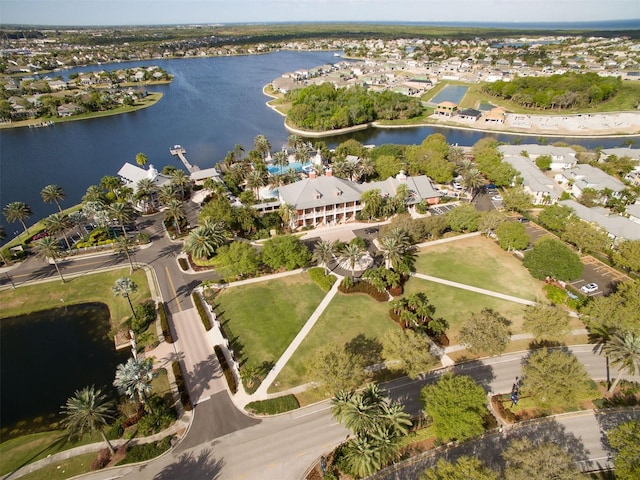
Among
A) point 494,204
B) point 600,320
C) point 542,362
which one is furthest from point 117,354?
point 494,204

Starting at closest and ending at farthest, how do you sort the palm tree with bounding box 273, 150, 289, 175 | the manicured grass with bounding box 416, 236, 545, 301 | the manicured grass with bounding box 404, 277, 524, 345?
the manicured grass with bounding box 404, 277, 524, 345 → the manicured grass with bounding box 416, 236, 545, 301 → the palm tree with bounding box 273, 150, 289, 175

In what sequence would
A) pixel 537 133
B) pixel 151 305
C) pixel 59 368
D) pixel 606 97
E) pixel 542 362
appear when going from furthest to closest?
1. pixel 606 97
2. pixel 537 133
3. pixel 151 305
4. pixel 59 368
5. pixel 542 362

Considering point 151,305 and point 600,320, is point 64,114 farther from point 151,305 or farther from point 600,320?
point 600,320

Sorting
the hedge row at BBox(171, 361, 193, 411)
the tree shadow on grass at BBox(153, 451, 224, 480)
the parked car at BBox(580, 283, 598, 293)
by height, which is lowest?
the tree shadow on grass at BBox(153, 451, 224, 480)

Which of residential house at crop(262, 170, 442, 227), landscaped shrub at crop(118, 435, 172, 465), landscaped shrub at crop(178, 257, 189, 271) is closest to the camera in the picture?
landscaped shrub at crop(118, 435, 172, 465)

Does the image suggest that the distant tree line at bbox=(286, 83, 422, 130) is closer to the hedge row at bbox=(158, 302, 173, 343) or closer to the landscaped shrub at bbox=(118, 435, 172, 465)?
the hedge row at bbox=(158, 302, 173, 343)

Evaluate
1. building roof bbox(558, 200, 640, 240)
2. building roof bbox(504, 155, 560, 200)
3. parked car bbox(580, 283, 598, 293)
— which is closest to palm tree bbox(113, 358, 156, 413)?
parked car bbox(580, 283, 598, 293)
